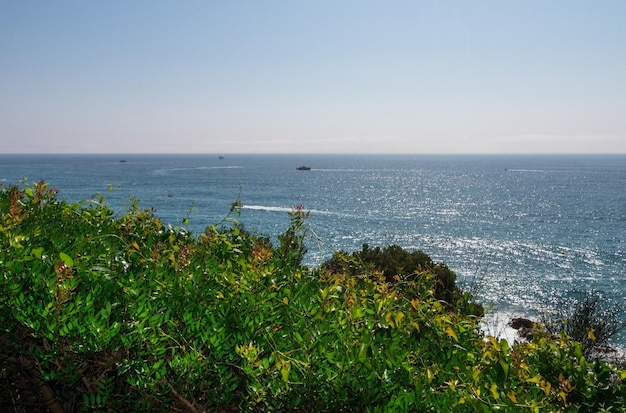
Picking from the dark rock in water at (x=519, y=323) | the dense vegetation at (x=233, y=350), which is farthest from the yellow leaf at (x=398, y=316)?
the dark rock in water at (x=519, y=323)

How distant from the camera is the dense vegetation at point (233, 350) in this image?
2.16 metres

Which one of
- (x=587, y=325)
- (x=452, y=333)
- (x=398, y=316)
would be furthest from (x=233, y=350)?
(x=587, y=325)

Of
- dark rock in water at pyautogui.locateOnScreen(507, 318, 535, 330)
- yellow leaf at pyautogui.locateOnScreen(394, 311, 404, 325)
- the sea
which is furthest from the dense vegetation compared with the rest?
dark rock in water at pyautogui.locateOnScreen(507, 318, 535, 330)

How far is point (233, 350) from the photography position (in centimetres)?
231

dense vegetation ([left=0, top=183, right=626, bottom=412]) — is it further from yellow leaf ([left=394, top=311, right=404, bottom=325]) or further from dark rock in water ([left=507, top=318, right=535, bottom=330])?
dark rock in water ([left=507, top=318, right=535, bottom=330])

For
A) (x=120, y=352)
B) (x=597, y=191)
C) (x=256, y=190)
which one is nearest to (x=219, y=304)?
(x=120, y=352)

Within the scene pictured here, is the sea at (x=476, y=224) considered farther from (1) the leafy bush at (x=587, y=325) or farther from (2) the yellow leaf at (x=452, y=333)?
(2) the yellow leaf at (x=452, y=333)

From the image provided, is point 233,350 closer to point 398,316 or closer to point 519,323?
point 398,316

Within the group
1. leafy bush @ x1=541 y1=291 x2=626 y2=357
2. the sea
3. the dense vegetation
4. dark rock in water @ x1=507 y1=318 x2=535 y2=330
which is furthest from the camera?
the sea

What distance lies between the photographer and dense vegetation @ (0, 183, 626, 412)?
7.09 feet

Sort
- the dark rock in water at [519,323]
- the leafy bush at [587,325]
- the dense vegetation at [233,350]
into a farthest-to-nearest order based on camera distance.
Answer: the dark rock in water at [519,323] < the leafy bush at [587,325] < the dense vegetation at [233,350]

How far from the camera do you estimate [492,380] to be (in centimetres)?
237

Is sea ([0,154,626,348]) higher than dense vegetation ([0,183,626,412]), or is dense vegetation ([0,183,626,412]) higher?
dense vegetation ([0,183,626,412])

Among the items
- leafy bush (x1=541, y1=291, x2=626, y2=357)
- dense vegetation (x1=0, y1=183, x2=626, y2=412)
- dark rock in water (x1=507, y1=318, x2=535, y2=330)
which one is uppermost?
dense vegetation (x1=0, y1=183, x2=626, y2=412)
